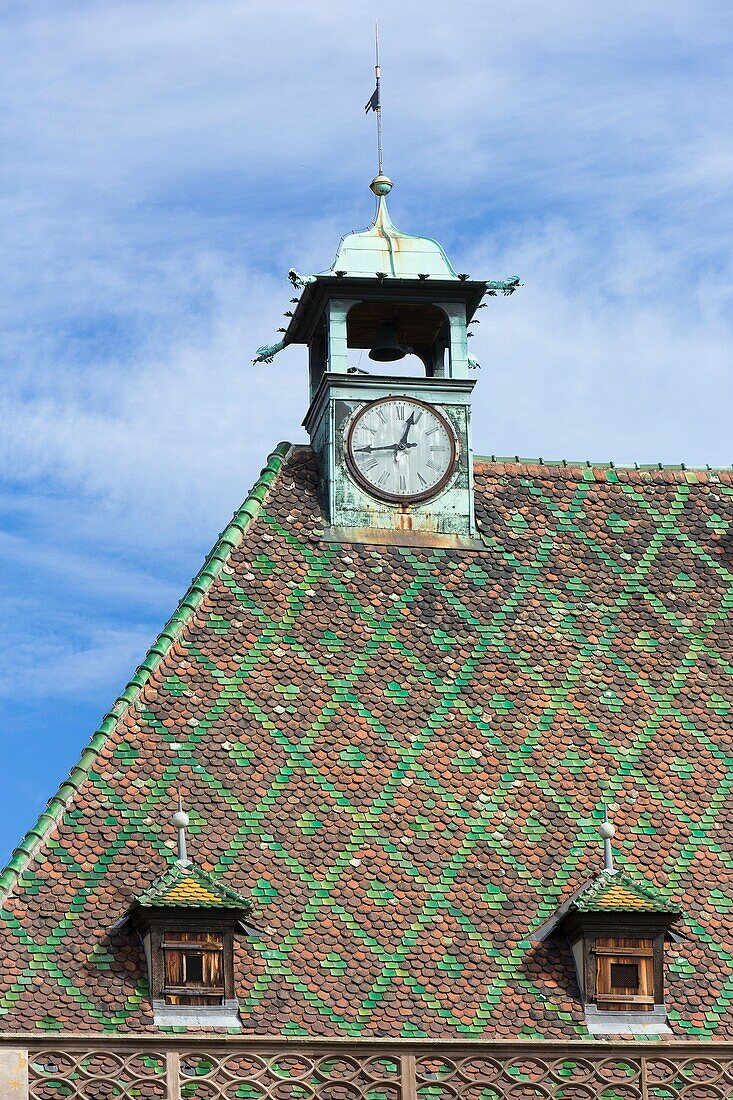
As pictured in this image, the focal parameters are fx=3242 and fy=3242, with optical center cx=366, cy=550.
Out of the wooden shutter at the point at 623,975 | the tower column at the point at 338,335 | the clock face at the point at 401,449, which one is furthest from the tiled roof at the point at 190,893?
the tower column at the point at 338,335

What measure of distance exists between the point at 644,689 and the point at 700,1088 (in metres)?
6.07

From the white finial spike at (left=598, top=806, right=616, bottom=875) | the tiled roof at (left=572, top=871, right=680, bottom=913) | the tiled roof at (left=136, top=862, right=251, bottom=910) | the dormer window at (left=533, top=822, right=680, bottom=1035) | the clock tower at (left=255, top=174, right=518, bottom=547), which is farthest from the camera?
the clock tower at (left=255, top=174, right=518, bottom=547)

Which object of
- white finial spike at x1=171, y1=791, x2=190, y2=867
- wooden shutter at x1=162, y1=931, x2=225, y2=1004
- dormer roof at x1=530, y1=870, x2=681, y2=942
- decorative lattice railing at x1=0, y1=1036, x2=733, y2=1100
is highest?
white finial spike at x1=171, y1=791, x2=190, y2=867

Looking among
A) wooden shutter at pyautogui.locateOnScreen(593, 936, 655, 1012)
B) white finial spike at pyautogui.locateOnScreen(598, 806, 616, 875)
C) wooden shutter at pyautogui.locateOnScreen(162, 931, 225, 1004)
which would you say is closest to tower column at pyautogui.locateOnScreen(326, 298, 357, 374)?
white finial spike at pyautogui.locateOnScreen(598, 806, 616, 875)

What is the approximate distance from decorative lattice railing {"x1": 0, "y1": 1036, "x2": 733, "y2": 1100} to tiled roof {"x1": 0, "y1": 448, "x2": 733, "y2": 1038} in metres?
0.80

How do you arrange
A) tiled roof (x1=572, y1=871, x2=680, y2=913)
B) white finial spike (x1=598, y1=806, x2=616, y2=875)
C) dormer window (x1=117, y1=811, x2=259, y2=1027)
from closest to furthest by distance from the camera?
dormer window (x1=117, y1=811, x2=259, y2=1027)
tiled roof (x1=572, y1=871, x2=680, y2=913)
white finial spike (x1=598, y1=806, x2=616, y2=875)

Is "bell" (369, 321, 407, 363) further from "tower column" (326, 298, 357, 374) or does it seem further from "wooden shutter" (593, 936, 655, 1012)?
"wooden shutter" (593, 936, 655, 1012)

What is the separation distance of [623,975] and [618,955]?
0.75 ft

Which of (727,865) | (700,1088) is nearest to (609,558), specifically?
(727,865)

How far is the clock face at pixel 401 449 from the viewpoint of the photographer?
38500 millimetres

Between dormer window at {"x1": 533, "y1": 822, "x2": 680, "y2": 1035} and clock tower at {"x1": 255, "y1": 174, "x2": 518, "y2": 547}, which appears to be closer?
dormer window at {"x1": 533, "y1": 822, "x2": 680, "y2": 1035}

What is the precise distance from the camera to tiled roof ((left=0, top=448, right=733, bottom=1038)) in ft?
108

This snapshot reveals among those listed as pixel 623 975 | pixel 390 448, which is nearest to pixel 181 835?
pixel 623 975

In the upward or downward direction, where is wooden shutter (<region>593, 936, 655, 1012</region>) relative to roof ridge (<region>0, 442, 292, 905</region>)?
downward
